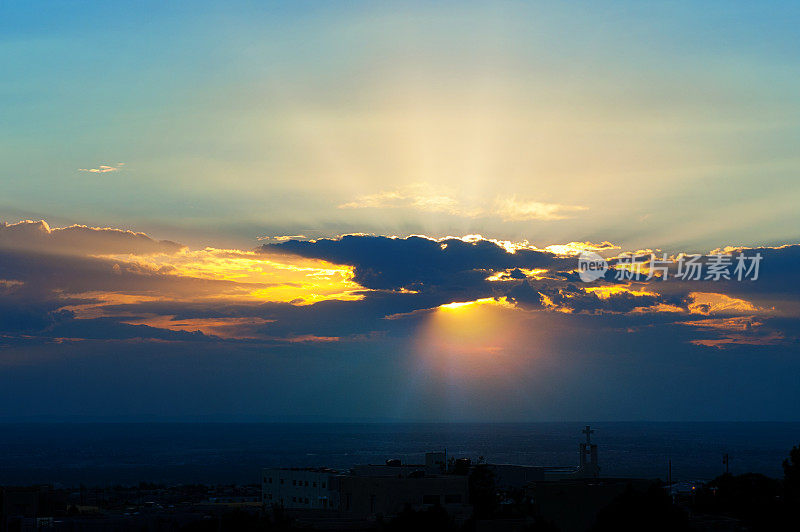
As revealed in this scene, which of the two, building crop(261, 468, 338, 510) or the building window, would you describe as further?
building crop(261, 468, 338, 510)

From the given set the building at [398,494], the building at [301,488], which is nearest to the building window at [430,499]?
the building at [398,494]

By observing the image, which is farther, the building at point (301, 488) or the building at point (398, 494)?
the building at point (301, 488)

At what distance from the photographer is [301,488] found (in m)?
83.8

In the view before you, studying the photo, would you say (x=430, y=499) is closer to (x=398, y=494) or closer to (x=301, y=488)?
(x=398, y=494)

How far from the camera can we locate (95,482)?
587 feet

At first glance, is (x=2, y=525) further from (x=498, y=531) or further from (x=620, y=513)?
(x=620, y=513)

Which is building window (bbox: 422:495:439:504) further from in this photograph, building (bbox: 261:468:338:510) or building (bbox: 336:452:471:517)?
building (bbox: 261:468:338:510)

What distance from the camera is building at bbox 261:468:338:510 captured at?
260 ft

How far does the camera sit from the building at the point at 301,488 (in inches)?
3123

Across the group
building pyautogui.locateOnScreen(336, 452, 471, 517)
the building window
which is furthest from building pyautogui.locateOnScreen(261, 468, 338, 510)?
the building window

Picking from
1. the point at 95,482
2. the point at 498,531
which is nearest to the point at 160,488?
the point at 95,482

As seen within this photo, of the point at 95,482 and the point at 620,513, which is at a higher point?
the point at 620,513

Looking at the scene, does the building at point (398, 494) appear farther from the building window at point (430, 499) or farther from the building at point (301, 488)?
the building at point (301, 488)

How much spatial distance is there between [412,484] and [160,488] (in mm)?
74707
